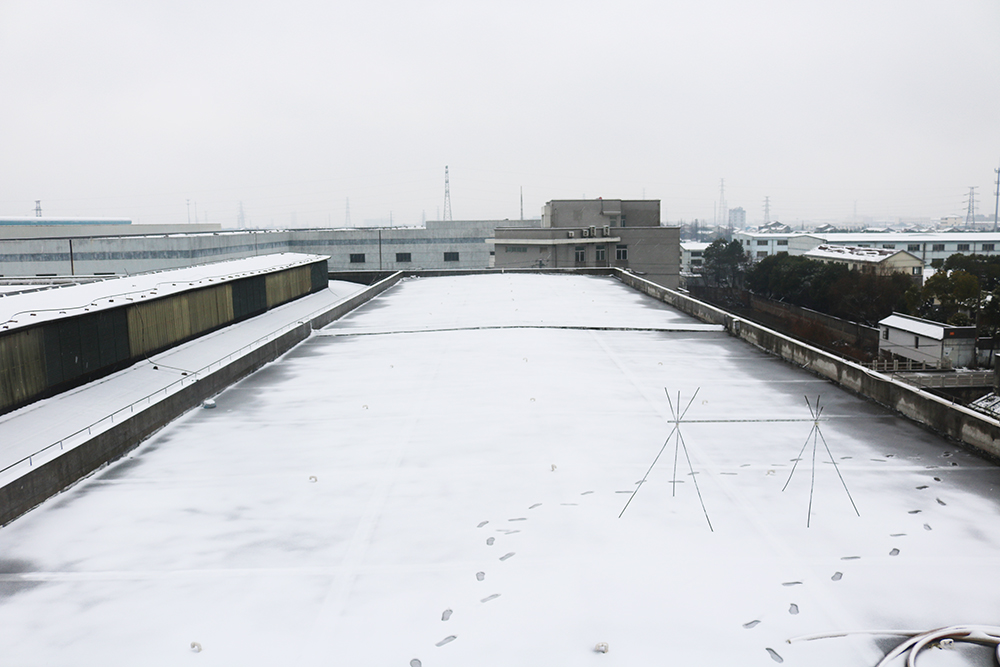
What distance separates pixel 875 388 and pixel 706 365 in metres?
4.38

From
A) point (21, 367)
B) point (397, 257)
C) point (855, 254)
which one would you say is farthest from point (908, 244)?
point (21, 367)

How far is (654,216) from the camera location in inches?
2960

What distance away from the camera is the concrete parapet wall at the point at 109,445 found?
9.23 m

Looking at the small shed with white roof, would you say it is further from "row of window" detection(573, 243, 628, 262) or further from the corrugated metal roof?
"row of window" detection(573, 243, 628, 262)

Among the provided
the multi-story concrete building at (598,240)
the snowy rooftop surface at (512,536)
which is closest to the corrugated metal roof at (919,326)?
the multi-story concrete building at (598,240)

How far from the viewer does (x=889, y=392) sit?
538 inches

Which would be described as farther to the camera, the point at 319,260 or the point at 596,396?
the point at 319,260

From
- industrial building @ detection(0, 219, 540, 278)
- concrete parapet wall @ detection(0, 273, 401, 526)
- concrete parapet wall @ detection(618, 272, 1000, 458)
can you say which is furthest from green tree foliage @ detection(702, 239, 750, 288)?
concrete parapet wall @ detection(0, 273, 401, 526)

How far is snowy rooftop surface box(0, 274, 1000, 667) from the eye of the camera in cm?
657

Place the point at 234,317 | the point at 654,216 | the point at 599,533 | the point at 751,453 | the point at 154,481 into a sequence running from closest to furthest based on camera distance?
the point at 599,533, the point at 154,481, the point at 751,453, the point at 234,317, the point at 654,216

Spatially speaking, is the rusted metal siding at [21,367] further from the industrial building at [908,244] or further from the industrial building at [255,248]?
the industrial building at [908,244]

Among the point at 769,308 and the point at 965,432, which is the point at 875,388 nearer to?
the point at 965,432

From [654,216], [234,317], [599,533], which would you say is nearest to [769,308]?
[654,216]

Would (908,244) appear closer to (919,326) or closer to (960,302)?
(960,302)
